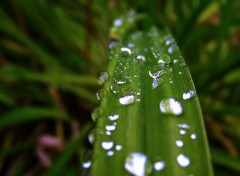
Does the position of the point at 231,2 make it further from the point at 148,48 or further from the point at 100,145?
the point at 100,145

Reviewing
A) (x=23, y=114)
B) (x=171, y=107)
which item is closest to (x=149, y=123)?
(x=171, y=107)

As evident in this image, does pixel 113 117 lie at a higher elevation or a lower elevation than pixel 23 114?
lower

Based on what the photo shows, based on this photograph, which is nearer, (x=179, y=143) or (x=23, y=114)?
(x=179, y=143)

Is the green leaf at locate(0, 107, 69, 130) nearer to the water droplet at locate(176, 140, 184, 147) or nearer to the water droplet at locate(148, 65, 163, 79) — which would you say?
the water droplet at locate(148, 65, 163, 79)

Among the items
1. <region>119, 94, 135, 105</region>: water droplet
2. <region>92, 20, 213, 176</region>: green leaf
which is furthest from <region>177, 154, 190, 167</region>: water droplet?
<region>119, 94, 135, 105</region>: water droplet

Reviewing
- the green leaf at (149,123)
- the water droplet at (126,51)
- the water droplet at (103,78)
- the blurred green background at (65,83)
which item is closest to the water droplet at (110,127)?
the green leaf at (149,123)

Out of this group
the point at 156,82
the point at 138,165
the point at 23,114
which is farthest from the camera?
the point at 23,114

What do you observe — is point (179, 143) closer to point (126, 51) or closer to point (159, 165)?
point (159, 165)

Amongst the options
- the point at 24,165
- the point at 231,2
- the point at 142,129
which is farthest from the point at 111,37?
the point at 24,165
